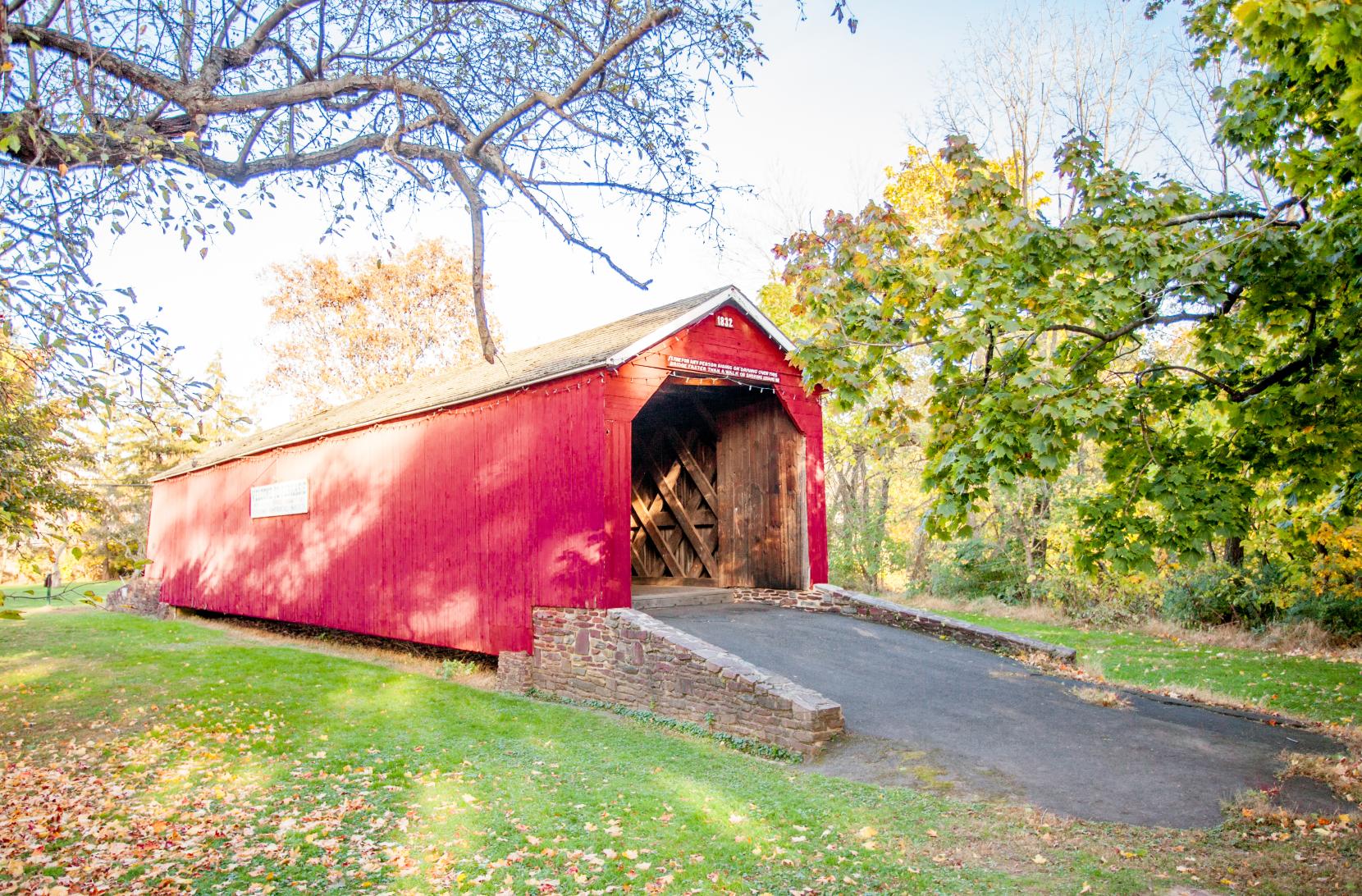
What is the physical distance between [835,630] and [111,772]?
7762mm

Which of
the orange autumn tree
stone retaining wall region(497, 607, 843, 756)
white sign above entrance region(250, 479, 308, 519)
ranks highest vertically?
the orange autumn tree

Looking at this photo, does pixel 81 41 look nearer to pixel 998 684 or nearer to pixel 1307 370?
pixel 1307 370

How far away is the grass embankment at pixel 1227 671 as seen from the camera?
8930mm

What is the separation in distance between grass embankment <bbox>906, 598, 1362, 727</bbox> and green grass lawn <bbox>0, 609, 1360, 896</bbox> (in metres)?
4.56

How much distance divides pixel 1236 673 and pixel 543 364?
1034 cm

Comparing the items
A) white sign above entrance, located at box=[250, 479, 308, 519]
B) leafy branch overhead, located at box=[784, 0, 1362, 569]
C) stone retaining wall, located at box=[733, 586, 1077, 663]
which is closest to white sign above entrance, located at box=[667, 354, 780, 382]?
stone retaining wall, located at box=[733, 586, 1077, 663]

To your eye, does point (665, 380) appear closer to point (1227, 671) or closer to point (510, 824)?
point (510, 824)

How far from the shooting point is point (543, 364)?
11469 mm

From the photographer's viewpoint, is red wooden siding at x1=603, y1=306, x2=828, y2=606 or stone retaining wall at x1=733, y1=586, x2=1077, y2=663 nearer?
red wooden siding at x1=603, y1=306, x2=828, y2=606

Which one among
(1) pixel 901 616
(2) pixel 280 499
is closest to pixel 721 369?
(1) pixel 901 616

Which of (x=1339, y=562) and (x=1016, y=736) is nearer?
(x=1016, y=736)

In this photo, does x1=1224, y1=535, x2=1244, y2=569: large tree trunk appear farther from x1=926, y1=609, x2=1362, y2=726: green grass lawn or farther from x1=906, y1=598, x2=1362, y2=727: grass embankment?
x1=926, y1=609, x2=1362, y2=726: green grass lawn

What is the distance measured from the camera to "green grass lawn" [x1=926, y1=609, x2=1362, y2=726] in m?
8.99

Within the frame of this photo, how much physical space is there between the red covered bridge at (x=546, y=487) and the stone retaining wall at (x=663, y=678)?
0.39m
